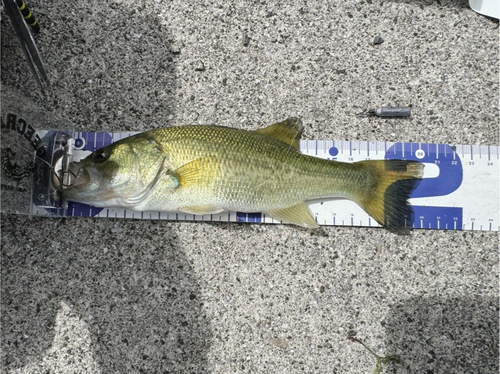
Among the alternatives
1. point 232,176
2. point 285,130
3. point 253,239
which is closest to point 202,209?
point 232,176

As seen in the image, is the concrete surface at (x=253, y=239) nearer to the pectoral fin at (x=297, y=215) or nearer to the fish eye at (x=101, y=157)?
the pectoral fin at (x=297, y=215)

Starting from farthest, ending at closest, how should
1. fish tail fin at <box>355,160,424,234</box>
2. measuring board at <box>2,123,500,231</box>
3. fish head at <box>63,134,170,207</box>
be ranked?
measuring board at <box>2,123,500,231</box>
fish tail fin at <box>355,160,424,234</box>
fish head at <box>63,134,170,207</box>

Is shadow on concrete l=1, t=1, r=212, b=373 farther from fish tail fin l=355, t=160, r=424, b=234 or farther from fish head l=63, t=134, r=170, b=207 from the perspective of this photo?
fish tail fin l=355, t=160, r=424, b=234

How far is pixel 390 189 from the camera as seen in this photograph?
81.5 inches

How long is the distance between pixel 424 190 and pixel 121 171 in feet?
6.03

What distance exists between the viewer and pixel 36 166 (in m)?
2.07

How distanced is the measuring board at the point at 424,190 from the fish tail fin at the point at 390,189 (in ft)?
0.35

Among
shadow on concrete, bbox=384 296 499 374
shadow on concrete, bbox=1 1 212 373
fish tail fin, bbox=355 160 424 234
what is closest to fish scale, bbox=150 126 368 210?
fish tail fin, bbox=355 160 424 234

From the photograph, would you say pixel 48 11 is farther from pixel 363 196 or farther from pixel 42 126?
pixel 363 196

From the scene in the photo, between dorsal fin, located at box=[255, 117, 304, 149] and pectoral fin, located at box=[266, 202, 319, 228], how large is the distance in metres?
0.39

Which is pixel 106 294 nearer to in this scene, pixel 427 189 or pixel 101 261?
pixel 101 261

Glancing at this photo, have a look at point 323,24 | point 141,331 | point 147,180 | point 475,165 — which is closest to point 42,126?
point 147,180

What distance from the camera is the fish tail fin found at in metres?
2.06

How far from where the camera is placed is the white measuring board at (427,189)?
2.19 meters
